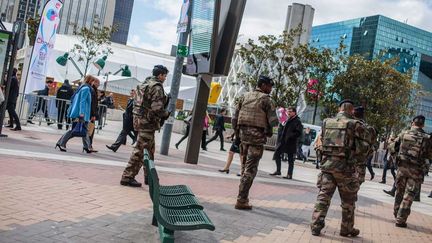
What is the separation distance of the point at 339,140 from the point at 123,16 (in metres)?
158

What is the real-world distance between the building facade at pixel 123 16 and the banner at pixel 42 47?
→ 139m

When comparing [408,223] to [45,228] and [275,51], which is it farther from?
[275,51]

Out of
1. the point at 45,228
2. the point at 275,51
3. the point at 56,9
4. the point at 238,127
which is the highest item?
the point at 275,51

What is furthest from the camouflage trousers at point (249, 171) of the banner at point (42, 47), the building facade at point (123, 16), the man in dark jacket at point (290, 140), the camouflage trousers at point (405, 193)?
the building facade at point (123, 16)

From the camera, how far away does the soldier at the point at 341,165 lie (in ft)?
17.3

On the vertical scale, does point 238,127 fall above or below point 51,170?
above

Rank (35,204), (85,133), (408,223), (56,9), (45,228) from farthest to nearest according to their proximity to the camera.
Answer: (56,9), (85,133), (408,223), (35,204), (45,228)

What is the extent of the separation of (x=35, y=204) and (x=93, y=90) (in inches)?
209

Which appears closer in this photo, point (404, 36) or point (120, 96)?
point (120, 96)

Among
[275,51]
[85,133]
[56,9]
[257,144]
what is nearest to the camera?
[257,144]

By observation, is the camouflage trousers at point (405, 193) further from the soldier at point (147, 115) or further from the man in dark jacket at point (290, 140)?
the man in dark jacket at point (290, 140)

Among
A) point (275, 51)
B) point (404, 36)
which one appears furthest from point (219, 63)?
point (404, 36)

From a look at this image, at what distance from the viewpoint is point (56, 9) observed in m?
15.0

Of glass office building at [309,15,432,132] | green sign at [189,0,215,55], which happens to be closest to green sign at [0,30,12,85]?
green sign at [189,0,215,55]
